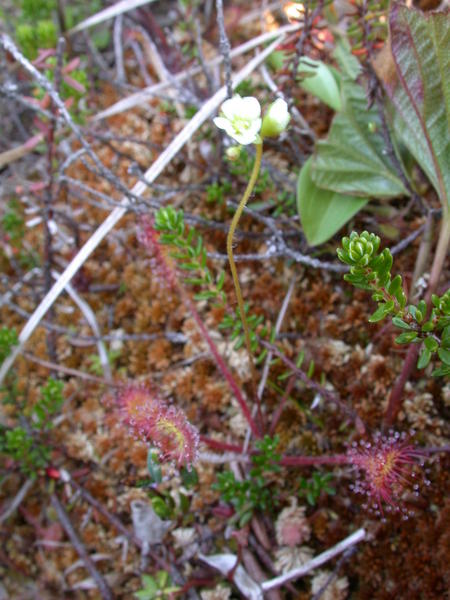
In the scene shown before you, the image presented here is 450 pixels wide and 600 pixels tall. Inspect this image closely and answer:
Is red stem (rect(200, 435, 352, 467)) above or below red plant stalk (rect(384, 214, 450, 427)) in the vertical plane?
below

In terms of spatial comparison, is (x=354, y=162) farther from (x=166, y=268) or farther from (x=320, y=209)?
(x=166, y=268)

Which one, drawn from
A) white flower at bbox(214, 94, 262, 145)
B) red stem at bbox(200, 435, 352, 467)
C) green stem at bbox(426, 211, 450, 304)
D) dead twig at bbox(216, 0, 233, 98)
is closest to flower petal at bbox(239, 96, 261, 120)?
white flower at bbox(214, 94, 262, 145)

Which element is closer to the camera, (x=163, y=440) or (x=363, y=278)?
(x=363, y=278)

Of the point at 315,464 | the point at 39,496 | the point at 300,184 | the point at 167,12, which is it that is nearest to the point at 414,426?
the point at 315,464

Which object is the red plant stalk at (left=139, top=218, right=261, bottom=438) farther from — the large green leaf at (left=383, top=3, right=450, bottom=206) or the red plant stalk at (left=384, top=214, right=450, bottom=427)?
the large green leaf at (left=383, top=3, right=450, bottom=206)

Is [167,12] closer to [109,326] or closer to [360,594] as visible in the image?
[109,326]

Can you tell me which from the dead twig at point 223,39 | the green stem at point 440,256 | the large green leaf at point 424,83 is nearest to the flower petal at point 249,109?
the dead twig at point 223,39

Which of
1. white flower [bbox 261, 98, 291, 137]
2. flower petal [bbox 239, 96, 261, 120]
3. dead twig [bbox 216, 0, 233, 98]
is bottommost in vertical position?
white flower [bbox 261, 98, 291, 137]
